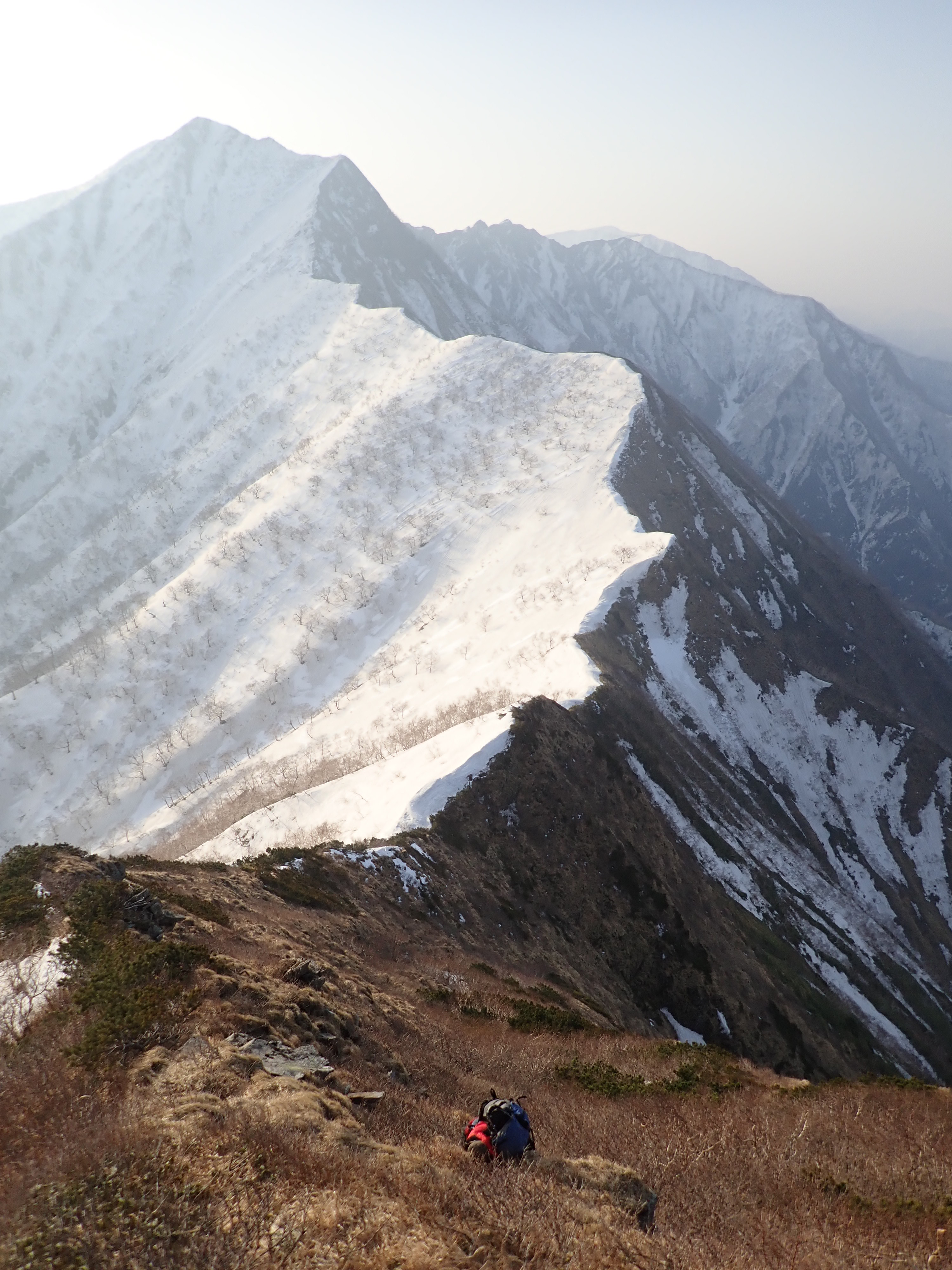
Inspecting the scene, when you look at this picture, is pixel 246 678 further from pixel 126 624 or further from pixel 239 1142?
pixel 239 1142

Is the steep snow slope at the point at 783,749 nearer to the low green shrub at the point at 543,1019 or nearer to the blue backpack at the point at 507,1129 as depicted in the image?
the low green shrub at the point at 543,1019

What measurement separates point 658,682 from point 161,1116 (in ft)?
186

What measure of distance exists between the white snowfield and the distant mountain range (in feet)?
1.73

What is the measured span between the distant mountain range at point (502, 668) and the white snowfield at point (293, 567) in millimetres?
527

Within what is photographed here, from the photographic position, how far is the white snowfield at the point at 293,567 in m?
56.8

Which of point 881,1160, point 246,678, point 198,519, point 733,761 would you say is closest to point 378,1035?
point 881,1160

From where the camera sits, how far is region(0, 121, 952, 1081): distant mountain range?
1495 inches

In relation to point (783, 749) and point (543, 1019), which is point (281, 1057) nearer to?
point (543, 1019)

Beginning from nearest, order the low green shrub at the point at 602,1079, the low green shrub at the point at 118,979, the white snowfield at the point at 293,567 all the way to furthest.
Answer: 1. the low green shrub at the point at 118,979
2. the low green shrub at the point at 602,1079
3. the white snowfield at the point at 293,567

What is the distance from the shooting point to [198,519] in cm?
11144

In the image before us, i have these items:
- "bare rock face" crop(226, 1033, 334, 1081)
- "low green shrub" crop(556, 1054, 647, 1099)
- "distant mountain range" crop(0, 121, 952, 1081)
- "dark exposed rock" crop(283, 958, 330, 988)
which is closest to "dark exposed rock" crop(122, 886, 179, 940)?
"dark exposed rock" crop(283, 958, 330, 988)

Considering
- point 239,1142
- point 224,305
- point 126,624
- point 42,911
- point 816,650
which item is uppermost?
point 224,305

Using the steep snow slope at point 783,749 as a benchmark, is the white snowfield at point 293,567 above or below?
above

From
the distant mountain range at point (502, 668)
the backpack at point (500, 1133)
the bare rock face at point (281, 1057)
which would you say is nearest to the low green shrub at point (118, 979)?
the bare rock face at point (281, 1057)
